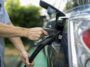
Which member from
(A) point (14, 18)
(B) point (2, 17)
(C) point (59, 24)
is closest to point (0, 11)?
(B) point (2, 17)

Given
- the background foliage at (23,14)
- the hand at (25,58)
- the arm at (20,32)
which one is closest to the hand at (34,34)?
the arm at (20,32)

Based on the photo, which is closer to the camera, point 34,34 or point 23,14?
point 34,34

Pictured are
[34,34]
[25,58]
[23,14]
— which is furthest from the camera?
[23,14]

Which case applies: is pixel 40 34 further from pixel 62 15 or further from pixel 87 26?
pixel 62 15

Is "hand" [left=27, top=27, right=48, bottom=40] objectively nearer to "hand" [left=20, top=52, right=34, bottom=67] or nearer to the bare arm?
the bare arm

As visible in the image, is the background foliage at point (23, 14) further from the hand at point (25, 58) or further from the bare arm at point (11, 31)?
the bare arm at point (11, 31)

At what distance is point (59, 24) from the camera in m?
3.41

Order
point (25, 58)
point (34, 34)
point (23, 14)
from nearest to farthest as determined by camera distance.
A: point (34, 34)
point (25, 58)
point (23, 14)

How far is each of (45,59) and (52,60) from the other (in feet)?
1.78

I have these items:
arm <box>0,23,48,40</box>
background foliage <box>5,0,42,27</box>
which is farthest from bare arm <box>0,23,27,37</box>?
background foliage <box>5,0,42,27</box>

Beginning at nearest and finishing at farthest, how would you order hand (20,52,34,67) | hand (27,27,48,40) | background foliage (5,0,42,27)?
hand (27,27,48,40)
hand (20,52,34,67)
background foliage (5,0,42,27)

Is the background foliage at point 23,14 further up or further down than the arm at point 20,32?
further down

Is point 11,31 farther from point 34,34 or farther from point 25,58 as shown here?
point 25,58

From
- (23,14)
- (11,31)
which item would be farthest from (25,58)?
(23,14)
